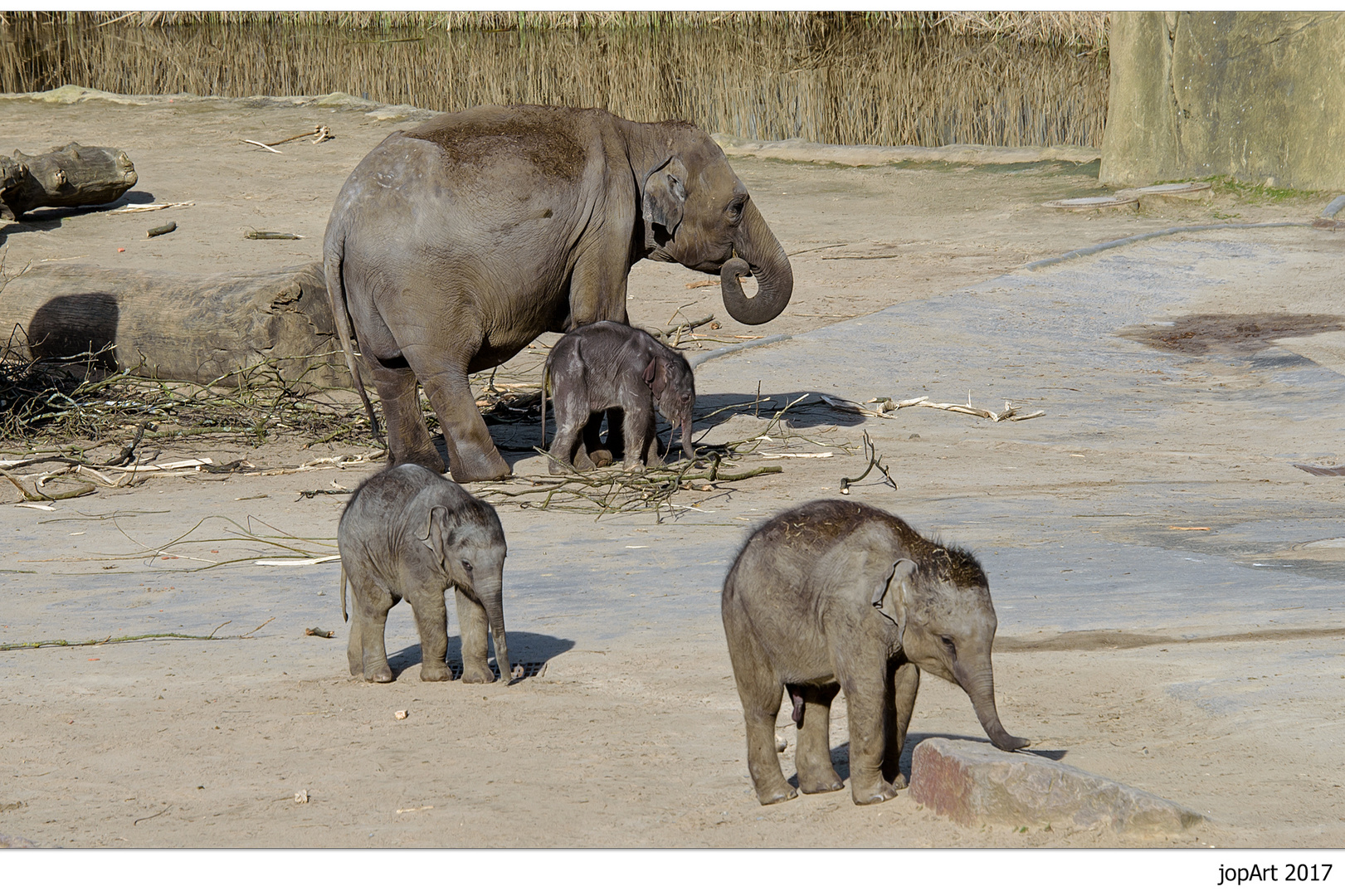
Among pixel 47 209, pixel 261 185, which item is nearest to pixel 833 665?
pixel 47 209

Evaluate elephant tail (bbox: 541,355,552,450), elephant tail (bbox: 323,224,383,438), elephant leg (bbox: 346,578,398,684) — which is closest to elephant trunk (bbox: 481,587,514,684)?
elephant leg (bbox: 346,578,398,684)

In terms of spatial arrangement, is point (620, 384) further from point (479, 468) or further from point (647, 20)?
point (647, 20)

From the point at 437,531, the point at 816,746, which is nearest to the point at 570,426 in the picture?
the point at 437,531

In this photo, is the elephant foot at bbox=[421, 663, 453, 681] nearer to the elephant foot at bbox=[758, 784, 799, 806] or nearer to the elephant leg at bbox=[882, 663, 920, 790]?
the elephant foot at bbox=[758, 784, 799, 806]

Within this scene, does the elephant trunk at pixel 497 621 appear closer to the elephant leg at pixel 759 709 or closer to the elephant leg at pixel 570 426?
the elephant leg at pixel 759 709

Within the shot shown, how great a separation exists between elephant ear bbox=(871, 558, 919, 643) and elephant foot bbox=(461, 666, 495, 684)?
7.21ft

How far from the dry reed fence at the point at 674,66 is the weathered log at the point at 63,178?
10370 millimetres

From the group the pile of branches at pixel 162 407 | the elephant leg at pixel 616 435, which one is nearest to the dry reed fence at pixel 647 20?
the pile of branches at pixel 162 407

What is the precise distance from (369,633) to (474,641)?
0.43 metres

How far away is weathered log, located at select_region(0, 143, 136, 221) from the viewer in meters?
19.2

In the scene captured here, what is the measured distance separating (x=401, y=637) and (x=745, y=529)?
2.28 metres

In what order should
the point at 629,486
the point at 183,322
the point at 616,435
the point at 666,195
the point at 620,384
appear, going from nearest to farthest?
the point at 629,486 → the point at 620,384 → the point at 666,195 → the point at 616,435 → the point at 183,322

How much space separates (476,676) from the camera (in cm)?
619

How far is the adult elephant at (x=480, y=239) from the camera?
10.0 metres
